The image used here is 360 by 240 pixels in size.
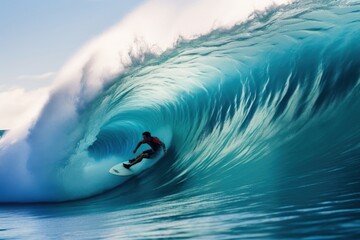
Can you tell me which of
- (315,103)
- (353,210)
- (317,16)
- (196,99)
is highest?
(317,16)

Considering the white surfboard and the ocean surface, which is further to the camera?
the white surfboard

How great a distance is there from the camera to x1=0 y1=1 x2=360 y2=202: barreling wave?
8703 mm

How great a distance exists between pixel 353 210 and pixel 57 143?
7938 millimetres

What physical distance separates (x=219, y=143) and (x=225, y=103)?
6.45 feet

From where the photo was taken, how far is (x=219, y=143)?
1017 cm

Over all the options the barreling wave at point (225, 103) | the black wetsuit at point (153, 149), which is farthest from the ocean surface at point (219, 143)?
the black wetsuit at point (153, 149)

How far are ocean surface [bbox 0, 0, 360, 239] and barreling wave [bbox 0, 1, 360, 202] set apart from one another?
3cm

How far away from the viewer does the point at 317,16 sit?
441 inches

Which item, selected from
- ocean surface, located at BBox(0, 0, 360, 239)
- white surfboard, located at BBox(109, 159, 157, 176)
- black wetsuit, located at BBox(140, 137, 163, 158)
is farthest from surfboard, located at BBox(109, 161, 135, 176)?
black wetsuit, located at BBox(140, 137, 163, 158)

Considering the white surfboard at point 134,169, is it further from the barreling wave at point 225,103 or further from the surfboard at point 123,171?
the barreling wave at point 225,103

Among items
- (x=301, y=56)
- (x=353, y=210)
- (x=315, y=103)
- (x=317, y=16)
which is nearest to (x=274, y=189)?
(x=353, y=210)

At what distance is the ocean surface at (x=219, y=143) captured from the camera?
4734 millimetres

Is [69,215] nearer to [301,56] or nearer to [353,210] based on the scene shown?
[353,210]

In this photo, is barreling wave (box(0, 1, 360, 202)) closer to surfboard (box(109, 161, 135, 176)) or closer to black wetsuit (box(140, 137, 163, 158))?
surfboard (box(109, 161, 135, 176))
